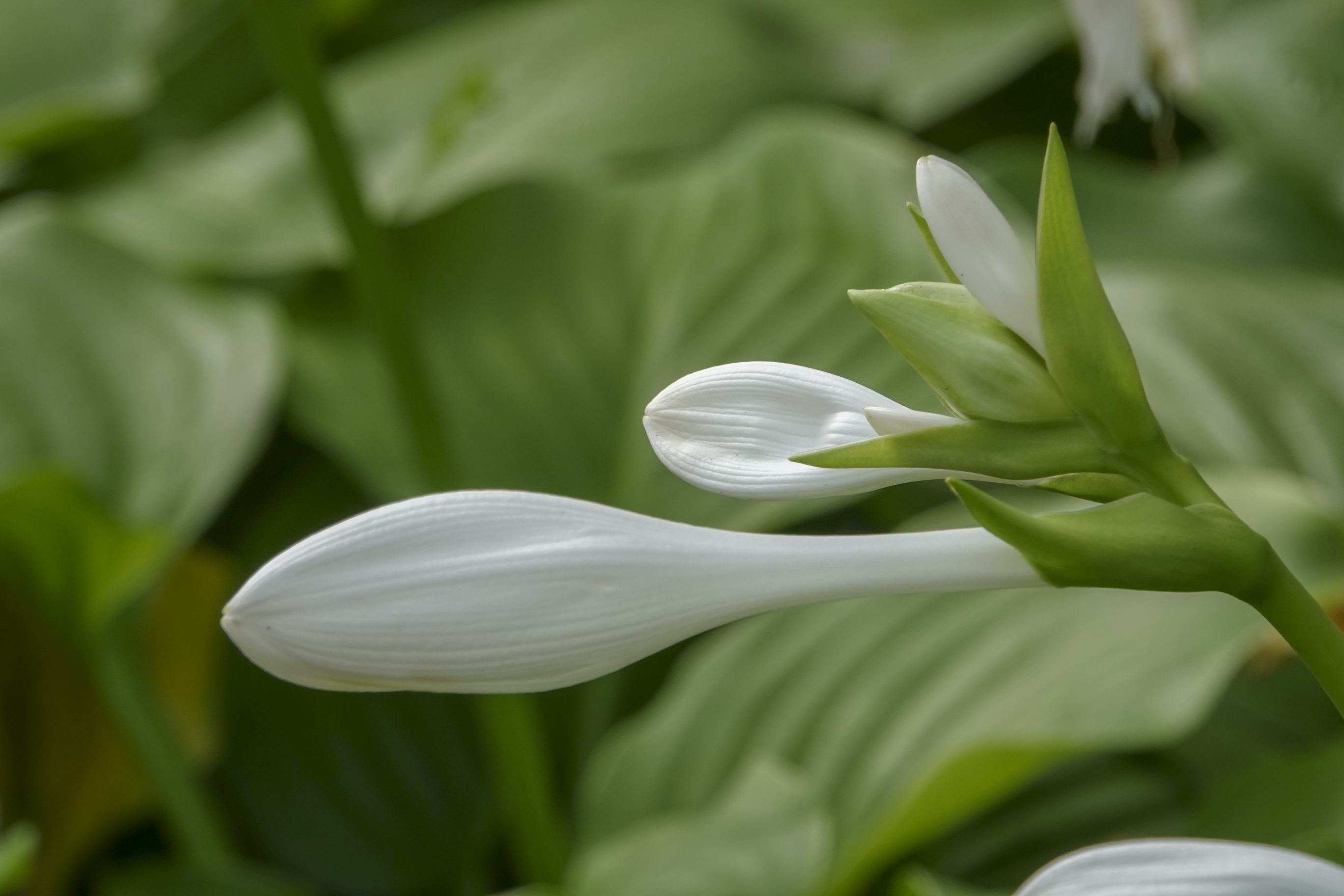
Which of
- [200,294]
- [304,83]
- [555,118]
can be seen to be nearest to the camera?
[304,83]

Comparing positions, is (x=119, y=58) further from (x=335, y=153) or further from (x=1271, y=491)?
(x=1271, y=491)

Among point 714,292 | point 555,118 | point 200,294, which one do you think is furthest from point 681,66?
point 200,294

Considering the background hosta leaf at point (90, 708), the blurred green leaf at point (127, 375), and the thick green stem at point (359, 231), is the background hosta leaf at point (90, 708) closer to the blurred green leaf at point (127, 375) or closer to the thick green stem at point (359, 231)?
the blurred green leaf at point (127, 375)

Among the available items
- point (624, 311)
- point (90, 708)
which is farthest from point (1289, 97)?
point (90, 708)

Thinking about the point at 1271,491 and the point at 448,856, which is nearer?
the point at 1271,491

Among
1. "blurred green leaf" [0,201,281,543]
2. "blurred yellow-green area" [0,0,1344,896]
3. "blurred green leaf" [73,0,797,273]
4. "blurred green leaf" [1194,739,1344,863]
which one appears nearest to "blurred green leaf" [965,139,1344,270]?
"blurred yellow-green area" [0,0,1344,896]

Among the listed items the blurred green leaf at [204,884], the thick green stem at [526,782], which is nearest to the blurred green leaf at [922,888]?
the thick green stem at [526,782]
